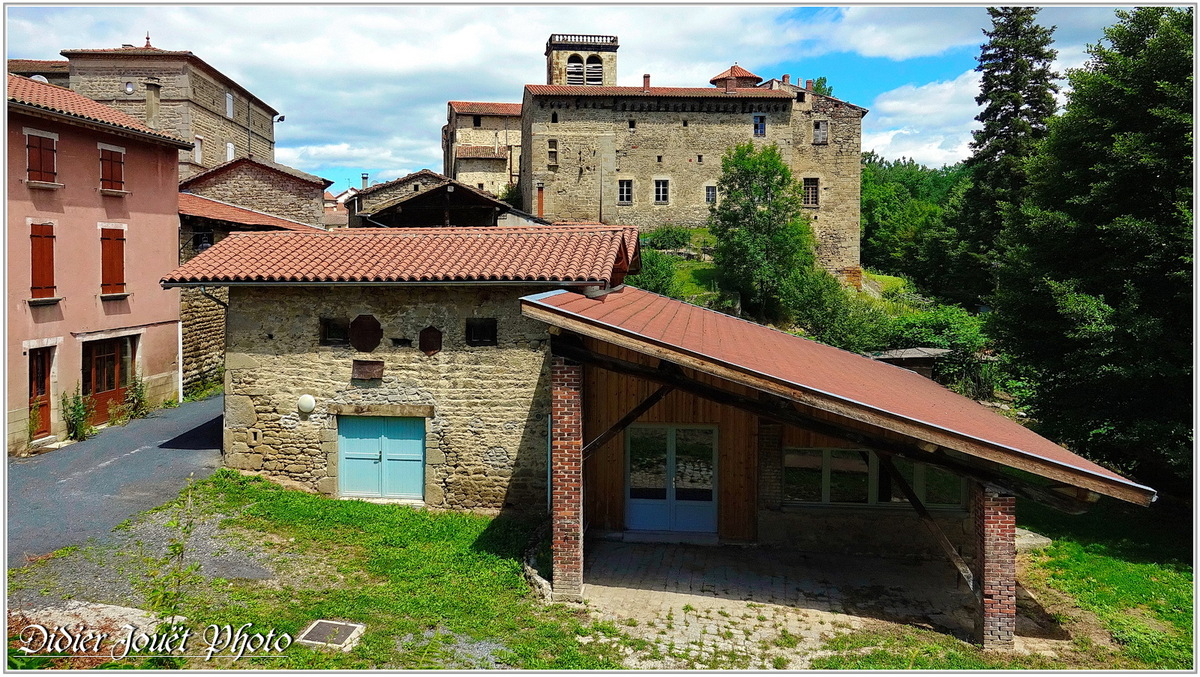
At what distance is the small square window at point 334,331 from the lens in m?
11.5

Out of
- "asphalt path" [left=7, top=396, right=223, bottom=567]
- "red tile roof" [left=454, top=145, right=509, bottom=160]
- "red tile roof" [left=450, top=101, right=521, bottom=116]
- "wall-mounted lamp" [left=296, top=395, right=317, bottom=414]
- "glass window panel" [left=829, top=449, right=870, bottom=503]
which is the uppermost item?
"red tile roof" [left=450, top=101, right=521, bottom=116]

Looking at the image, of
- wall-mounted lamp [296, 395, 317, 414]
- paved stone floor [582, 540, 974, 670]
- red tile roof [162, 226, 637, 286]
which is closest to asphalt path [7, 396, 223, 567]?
wall-mounted lamp [296, 395, 317, 414]

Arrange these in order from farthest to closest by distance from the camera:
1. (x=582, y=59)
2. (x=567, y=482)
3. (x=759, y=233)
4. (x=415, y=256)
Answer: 1. (x=582, y=59)
2. (x=759, y=233)
3. (x=415, y=256)
4. (x=567, y=482)

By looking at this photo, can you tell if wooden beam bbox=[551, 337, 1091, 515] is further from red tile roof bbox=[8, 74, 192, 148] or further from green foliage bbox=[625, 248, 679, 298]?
green foliage bbox=[625, 248, 679, 298]

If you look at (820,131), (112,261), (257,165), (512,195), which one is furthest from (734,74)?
(112,261)

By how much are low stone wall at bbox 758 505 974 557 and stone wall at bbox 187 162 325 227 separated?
70.3 feet

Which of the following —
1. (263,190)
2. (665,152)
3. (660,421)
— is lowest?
(660,421)

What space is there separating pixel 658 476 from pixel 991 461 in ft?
16.0

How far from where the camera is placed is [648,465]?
11.0 metres

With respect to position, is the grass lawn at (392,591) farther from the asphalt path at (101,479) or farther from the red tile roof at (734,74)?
the red tile roof at (734,74)

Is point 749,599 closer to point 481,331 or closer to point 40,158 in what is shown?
point 481,331

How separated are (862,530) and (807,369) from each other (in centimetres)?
298

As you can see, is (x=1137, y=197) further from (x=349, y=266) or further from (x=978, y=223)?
(x=978, y=223)

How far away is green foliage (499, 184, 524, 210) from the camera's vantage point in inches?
1881
